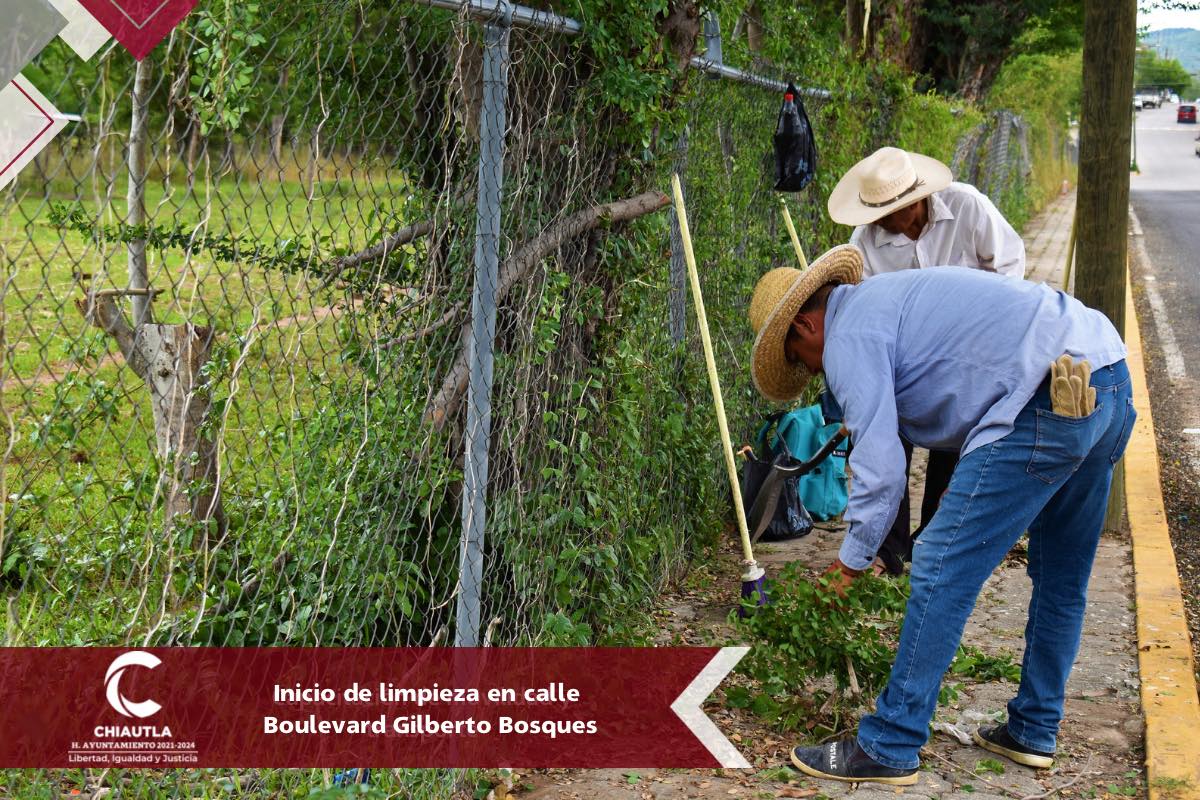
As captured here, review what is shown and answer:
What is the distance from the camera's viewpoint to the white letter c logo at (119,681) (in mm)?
3068

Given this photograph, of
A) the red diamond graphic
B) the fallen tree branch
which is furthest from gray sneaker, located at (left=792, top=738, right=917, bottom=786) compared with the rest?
the red diamond graphic

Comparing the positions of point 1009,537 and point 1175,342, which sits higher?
point 1009,537

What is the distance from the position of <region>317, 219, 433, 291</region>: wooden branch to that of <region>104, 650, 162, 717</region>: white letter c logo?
1004mm

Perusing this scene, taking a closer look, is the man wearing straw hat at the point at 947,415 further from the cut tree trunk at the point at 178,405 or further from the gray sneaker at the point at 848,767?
the cut tree trunk at the point at 178,405

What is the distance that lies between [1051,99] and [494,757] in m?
33.7

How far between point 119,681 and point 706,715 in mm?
1988

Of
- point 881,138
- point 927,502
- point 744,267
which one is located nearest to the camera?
point 927,502

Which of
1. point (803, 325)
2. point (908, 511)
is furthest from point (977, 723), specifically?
point (803, 325)

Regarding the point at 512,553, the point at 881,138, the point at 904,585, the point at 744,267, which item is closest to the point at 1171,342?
the point at 881,138

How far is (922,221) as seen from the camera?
506 centimetres

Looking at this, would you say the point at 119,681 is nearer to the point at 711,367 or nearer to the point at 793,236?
→ the point at 711,367

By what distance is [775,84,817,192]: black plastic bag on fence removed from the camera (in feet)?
22.0

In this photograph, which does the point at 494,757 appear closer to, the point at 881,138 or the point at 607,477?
the point at 607,477

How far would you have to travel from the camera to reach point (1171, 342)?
39.2 ft
